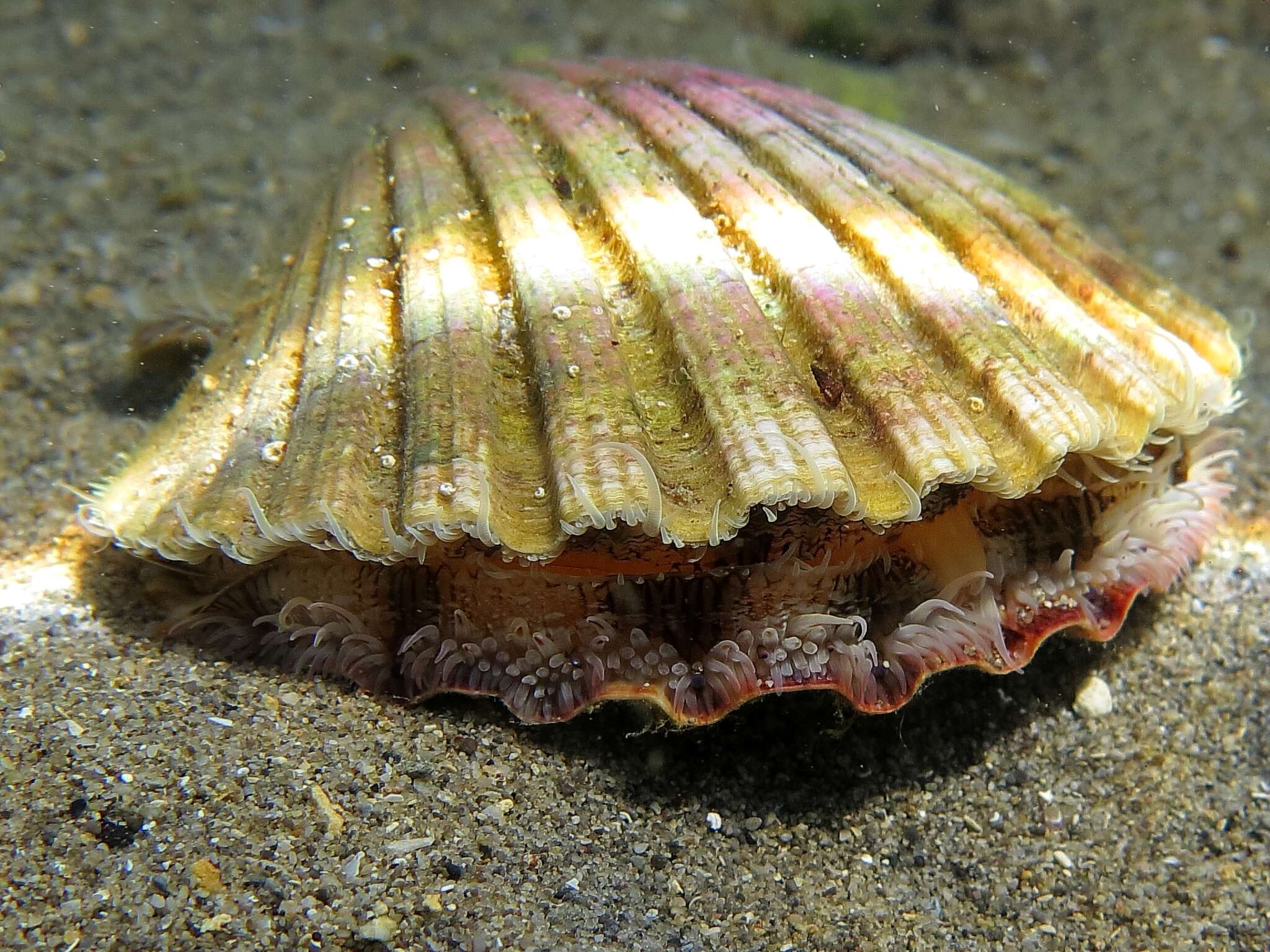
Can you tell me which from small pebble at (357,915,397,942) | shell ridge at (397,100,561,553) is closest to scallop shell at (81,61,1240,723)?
shell ridge at (397,100,561,553)

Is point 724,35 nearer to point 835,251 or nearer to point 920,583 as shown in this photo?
point 835,251

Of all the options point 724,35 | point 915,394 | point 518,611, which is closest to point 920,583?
point 915,394

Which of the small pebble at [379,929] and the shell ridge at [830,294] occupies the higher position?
the shell ridge at [830,294]

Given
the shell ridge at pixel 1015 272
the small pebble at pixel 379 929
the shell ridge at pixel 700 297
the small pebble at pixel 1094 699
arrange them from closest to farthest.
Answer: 1. the small pebble at pixel 379 929
2. the shell ridge at pixel 700 297
3. the shell ridge at pixel 1015 272
4. the small pebble at pixel 1094 699

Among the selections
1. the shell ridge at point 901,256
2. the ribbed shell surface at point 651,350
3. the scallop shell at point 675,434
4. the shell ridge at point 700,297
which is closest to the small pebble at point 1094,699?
the scallop shell at point 675,434

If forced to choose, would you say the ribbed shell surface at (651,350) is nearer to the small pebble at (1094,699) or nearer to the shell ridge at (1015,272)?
the shell ridge at (1015,272)

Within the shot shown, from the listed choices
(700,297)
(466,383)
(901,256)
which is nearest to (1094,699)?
(901,256)

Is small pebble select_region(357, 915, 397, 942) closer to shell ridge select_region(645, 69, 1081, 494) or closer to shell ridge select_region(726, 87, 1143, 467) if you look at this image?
shell ridge select_region(645, 69, 1081, 494)

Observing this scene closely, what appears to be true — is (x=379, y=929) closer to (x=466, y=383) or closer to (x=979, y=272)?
(x=466, y=383)
